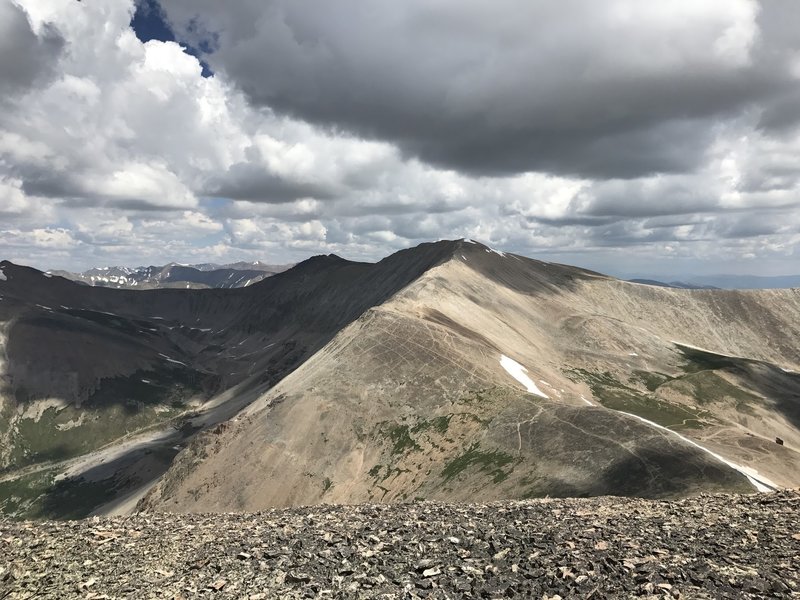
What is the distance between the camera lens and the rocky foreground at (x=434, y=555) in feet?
64.1

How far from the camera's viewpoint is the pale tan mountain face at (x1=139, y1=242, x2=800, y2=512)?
52.7 m

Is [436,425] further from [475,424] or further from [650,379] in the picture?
[650,379]

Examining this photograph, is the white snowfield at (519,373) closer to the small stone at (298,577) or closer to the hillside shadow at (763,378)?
the small stone at (298,577)

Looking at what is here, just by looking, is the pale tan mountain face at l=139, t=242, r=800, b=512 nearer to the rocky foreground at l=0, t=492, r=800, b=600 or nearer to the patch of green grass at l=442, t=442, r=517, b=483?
the patch of green grass at l=442, t=442, r=517, b=483

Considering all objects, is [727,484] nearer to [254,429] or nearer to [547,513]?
[547,513]

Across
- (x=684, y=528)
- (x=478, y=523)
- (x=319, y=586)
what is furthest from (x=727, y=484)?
(x=319, y=586)

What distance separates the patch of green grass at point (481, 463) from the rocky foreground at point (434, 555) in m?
30.0

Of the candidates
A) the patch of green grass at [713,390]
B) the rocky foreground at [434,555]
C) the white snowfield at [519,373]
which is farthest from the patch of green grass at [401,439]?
the patch of green grass at [713,390]

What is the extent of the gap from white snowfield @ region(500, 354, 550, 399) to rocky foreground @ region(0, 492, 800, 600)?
62.8m

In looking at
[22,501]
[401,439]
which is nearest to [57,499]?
[22,501]

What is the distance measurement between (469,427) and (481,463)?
11292 millimetres

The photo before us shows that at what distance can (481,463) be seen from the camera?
62.9 metres

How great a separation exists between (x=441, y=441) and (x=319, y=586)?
55144 millimetres

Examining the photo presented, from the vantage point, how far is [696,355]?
6693 inches
